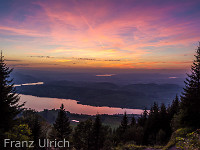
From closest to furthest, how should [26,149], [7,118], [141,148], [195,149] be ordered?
[195,149] < [26,149] < [141,148] < [7,118]

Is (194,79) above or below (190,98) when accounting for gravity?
above

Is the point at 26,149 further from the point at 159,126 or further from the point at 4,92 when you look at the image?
the point at 159,126

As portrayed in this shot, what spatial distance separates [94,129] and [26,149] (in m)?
32.2

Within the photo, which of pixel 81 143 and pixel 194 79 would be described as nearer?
pixel 194 79

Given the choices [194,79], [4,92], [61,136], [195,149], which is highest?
[194,79]

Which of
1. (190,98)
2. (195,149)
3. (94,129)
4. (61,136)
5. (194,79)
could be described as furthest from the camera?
(94,129)

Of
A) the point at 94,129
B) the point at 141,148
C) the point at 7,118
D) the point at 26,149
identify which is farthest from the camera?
the point at 94,129

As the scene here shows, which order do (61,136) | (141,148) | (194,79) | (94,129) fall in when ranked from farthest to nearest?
(94,129) < (61,136) < (194,79) < (141,148)

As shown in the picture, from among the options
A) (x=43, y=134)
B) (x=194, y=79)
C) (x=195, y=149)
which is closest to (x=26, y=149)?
(x=195, y=149)

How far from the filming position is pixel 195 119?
25406 millimetres

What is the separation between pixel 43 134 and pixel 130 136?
97.7 feet

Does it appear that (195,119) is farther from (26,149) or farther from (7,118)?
(7,118)

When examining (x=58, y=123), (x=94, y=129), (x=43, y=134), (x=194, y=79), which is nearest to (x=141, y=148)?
(x=194, y=79)

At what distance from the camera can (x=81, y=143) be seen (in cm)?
4781
